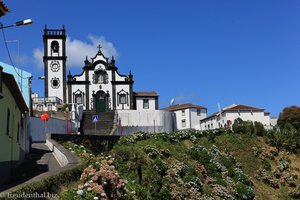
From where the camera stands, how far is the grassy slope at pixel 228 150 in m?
24.9

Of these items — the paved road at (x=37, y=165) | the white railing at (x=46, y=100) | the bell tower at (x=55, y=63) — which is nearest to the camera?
the paved road at (x=37, y=165)

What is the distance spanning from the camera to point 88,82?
6462cm

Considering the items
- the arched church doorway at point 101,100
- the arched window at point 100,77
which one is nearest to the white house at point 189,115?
the arched church doorway at point 101,100

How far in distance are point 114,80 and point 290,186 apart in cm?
3989

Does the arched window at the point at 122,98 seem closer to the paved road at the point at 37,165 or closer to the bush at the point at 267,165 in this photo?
the bush at the point at 267,165

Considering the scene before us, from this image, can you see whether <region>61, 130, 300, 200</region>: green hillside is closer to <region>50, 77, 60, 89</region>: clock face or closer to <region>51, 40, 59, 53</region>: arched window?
<region>50, 77, 60, 89</region>: clock face

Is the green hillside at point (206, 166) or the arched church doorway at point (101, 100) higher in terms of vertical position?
the arched church doorway at point (101, 100)

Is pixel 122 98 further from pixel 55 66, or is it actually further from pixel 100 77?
pixel 55 66

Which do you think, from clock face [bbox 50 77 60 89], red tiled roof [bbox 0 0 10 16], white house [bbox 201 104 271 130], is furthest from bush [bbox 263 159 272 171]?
clock face [bbox 50 77 60 89]

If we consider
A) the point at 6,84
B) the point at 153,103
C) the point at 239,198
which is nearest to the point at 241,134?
the point at 239,198

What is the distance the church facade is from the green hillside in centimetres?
3263

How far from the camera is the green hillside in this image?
23203mm

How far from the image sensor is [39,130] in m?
34.1

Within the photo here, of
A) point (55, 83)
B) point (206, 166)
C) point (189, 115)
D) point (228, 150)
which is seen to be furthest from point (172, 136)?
point (189, 115)
